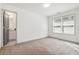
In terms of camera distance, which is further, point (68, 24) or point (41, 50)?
point (68, 24)

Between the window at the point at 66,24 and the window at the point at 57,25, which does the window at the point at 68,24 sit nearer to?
the window at the point at 66,24

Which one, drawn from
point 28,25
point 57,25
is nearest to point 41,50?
point 57,25

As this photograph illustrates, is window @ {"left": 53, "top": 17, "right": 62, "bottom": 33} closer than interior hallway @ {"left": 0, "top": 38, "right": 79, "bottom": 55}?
No

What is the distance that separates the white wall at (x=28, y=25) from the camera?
3.85 meters

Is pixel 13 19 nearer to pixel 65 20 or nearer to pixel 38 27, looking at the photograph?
pixel 38 27

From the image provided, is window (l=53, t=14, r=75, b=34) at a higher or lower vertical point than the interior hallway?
higher

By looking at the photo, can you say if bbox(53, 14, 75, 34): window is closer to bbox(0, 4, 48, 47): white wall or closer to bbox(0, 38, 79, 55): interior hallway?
bbox(0, 38, 79, 55): interior hallway

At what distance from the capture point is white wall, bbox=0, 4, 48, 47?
385 cm

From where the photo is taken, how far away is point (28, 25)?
4391mm

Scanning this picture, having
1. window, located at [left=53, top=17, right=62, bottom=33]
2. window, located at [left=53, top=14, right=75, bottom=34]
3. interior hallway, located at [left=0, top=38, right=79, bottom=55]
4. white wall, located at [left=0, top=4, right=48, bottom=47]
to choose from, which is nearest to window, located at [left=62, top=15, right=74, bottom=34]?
window, located at [left=53, top=14, right=75, bottom=34]

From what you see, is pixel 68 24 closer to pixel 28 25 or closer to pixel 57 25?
pixel 57 25

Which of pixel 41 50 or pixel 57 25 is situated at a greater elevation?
pixel 57 25

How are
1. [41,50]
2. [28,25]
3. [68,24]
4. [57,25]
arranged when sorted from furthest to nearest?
[28,25] → [57,25] → [68,24] → [41,50]

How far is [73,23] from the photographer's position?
3480 mm
